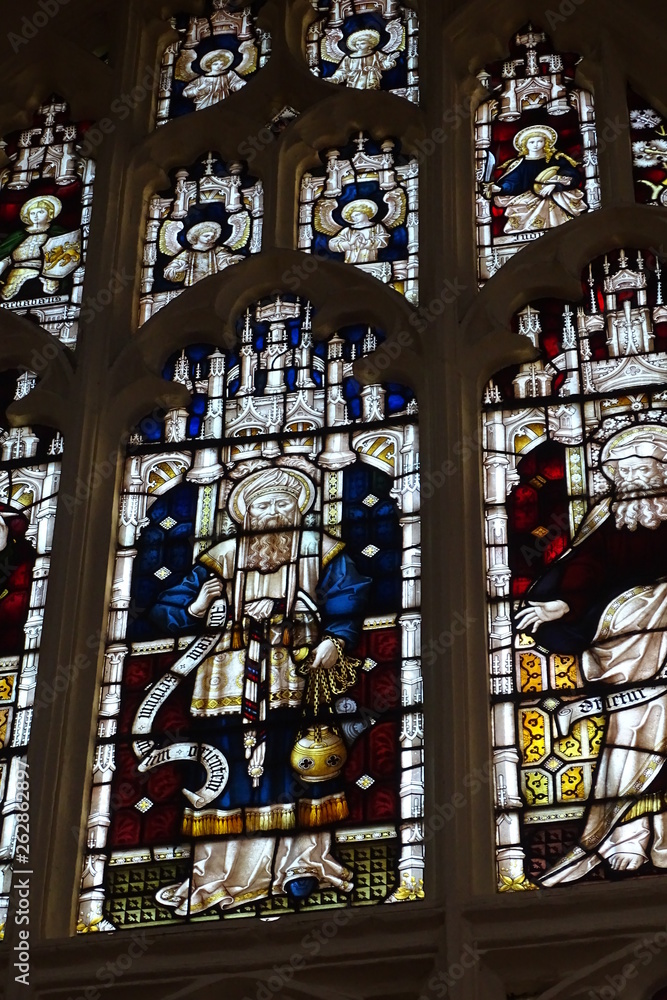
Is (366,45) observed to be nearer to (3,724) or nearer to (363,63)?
(363,63)

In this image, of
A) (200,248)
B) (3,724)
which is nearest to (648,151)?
(200,248)

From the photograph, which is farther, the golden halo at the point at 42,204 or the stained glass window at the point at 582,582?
the golden halo at the point at 42,204

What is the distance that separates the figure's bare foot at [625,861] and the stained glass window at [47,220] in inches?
143

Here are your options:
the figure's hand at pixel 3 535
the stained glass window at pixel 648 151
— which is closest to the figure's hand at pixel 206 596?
the figure's hand at pixel 3 535

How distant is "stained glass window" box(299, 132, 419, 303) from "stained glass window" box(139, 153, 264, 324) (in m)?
0.27

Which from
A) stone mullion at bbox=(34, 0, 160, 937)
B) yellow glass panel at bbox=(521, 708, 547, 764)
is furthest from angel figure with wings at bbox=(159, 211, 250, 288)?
yellow glass panel at bbox=(521, 708, 547, 764)

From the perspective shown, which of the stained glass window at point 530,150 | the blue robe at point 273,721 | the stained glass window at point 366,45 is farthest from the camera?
the stained glass window at point 366,45

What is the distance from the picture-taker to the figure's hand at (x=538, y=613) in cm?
880

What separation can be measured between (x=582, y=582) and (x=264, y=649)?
1296mm

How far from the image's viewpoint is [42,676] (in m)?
8.87

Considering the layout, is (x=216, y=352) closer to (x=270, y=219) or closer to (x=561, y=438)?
(x=270, y=219)

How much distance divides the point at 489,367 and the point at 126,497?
65.4 inches

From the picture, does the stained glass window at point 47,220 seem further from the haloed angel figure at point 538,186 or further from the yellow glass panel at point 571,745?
the yellow glass panel at point 571,745

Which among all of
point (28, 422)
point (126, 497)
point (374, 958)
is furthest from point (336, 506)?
point (374, 958)
